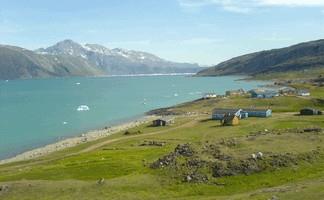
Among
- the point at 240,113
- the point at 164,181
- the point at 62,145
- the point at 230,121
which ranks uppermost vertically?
the point at 240,113

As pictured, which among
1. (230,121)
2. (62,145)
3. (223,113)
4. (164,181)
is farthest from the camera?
(223,113)

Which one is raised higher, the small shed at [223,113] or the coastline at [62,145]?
the small shed at [223,113]

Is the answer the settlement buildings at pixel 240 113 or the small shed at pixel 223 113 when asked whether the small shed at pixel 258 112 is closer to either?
the settlement buildings at pixel 240 113

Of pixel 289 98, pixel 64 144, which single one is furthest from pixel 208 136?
pixel 289 98

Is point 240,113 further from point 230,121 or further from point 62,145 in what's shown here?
point 62,145

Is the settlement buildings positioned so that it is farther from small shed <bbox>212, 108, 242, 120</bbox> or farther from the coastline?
the coastline

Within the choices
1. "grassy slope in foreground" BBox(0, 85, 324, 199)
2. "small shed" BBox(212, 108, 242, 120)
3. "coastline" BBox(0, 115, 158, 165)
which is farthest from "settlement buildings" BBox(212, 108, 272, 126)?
"grassy slope in foreground" BBox(0, 85, 324, 199)

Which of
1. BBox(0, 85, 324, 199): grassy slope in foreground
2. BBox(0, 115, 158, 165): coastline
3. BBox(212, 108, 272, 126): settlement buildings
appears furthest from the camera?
BBox(212, 108, 272, 126): settlement buildings

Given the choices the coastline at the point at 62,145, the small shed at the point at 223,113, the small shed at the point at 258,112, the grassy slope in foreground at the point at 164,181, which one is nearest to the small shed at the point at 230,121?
the small shed at the point at 223,113

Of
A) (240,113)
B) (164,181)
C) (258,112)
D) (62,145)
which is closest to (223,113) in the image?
(240,113)

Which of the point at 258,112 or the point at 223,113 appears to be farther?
the point at 258,112

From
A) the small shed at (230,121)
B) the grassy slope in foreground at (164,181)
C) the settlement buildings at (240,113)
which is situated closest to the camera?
the grassy slope in foreground at (164,181)

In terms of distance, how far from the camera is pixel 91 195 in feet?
188

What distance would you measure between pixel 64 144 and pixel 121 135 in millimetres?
15001
